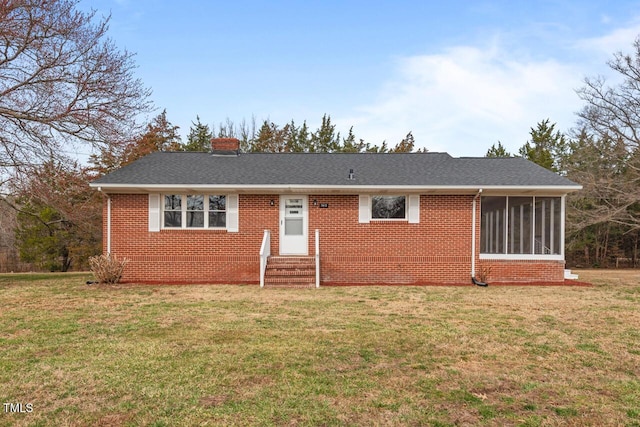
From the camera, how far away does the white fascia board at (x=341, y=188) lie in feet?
38.0

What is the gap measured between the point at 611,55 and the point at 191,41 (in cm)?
2040

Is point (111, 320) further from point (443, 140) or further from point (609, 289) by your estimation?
point (443, 140)

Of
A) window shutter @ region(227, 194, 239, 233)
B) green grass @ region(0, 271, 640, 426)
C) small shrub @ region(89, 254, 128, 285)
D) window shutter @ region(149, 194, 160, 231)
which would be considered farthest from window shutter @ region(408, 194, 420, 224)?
small shrub @ region(89, 254, 128, 285)

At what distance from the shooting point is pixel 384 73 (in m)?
18.2

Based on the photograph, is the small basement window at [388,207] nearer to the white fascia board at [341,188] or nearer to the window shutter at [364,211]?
the window shutter at [364,211]

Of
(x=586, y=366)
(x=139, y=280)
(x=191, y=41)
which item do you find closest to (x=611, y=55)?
(x=191, y=41)

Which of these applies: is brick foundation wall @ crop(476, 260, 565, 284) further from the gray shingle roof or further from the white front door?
the white front door

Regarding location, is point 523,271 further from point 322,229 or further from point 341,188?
point 322,229

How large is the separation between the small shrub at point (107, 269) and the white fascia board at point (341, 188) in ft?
6.71

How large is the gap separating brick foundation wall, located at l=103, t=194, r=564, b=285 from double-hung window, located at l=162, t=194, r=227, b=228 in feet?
0.87

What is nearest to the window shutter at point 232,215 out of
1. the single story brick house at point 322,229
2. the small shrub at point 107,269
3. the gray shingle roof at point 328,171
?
the single story brick house at point 322,229

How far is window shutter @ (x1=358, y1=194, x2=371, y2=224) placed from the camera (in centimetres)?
1222

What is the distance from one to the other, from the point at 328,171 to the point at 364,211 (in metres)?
1.88

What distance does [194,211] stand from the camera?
40.2 feet
